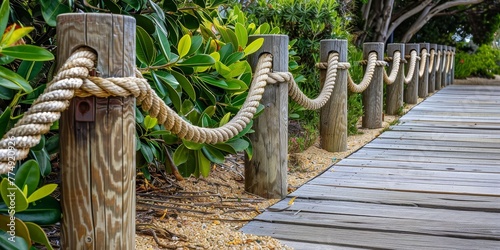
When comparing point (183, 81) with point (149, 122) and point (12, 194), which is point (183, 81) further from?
point (12, 194)

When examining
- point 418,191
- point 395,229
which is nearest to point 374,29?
point 418,191

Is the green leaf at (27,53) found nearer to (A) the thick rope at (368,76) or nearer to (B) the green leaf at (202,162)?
(B) the green leaf at (202,162)

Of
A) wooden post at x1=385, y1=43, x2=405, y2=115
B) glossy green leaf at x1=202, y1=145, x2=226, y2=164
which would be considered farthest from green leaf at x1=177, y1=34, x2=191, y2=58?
wooden post at x1=385, y1=43, x2=405, y2=115

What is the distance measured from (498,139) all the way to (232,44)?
374 centimetres

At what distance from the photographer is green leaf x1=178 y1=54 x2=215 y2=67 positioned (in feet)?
8.34

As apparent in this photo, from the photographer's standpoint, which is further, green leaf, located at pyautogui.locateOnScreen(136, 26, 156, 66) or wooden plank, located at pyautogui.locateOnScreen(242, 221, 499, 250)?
wooden plank, located at pyautogui.locateOnScreen(242, 221, 499, 250)

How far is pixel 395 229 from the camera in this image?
302 centimetres

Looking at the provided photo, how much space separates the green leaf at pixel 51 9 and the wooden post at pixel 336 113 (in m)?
2.99

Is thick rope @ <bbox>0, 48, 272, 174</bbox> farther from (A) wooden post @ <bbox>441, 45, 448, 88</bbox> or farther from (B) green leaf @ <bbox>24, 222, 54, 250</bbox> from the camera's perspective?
(A) wooden post @ <bbox>441, 45, 448, 88</bbox>

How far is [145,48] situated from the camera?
2566 millimetres

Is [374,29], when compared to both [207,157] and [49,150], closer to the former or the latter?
[207,157]

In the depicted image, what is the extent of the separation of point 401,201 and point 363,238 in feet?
2.60

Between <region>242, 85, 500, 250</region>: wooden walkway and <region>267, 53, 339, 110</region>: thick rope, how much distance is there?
0.51 metres

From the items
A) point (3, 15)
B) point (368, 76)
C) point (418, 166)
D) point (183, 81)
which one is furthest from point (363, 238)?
point (368, 76)
